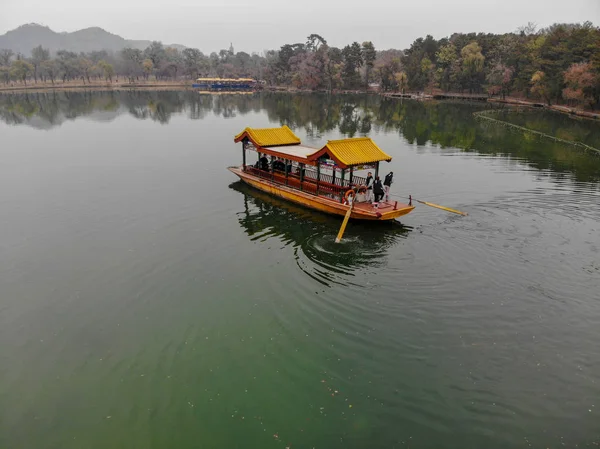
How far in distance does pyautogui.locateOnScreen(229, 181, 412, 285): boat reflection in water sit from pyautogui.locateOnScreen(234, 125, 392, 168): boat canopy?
3458 millimetres

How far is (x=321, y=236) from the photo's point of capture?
22.3 metres

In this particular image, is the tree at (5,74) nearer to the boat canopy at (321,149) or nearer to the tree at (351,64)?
the tree at (351,64)

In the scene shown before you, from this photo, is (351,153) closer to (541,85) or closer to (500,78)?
(541,85)

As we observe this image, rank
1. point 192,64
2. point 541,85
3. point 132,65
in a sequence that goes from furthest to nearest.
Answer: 1. point 132,65
2. point 192,64
3. point 541,85

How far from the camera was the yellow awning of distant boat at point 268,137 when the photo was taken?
94.4ft

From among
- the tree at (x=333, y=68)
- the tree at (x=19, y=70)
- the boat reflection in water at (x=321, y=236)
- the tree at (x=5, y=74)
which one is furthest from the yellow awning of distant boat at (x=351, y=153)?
the tree at (x=5, y=74)

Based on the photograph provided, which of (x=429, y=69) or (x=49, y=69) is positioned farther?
(x=49, y=69)

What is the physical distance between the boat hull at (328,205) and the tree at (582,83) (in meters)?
66.9

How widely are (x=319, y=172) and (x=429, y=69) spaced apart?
113 m

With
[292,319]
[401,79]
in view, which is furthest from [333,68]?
[292,319]

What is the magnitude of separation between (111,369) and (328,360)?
22.7 feet

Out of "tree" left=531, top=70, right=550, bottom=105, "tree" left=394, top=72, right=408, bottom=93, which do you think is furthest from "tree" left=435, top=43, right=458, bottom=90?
"tree" left=531, top=70, right=550, bottom=105

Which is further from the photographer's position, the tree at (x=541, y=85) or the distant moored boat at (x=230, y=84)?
the distant moored boat at (x=230, y=84)

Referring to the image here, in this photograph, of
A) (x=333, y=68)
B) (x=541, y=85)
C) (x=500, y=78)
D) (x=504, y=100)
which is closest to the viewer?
A: (x=541, y=85)
